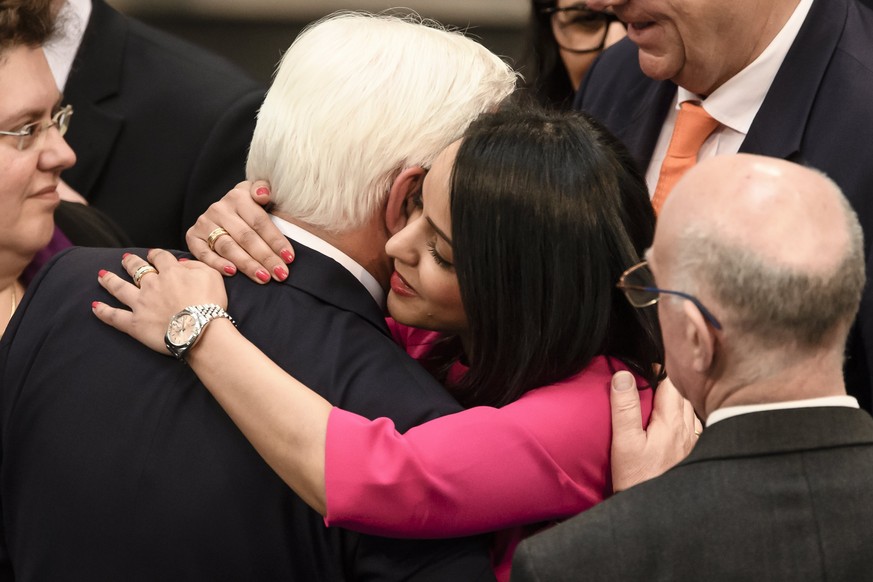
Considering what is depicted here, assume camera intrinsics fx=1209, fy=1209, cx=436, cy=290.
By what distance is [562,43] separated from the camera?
366cm

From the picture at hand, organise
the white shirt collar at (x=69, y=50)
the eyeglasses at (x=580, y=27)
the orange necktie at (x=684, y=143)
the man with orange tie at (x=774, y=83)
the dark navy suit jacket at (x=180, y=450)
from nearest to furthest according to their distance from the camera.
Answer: the dark navy suit jacket at (x=180, y=450)
the man with orange tie at (x=774, y=83)
the orange necktie at (x=684, y=143)
the white shirt collar at (x=69, y=50)
the eyeglasses at (x=580, y=27)

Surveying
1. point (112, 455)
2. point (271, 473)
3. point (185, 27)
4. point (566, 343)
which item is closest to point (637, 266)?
point (566, 343)

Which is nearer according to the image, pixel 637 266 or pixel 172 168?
pixel 637 266

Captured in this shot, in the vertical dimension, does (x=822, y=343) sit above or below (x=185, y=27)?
above

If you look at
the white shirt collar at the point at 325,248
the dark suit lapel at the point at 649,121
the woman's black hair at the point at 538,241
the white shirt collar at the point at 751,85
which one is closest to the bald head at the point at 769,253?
the woman's black hair at the point at 538,241

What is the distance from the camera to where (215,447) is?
1.77 meters

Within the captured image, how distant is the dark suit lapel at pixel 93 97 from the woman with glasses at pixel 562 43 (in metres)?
1.20

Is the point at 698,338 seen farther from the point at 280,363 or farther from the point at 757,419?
the point at 280,363

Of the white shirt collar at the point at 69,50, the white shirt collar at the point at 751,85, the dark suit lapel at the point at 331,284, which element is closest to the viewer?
the dark suit lapel at the point at 331,284

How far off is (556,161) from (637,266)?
0.74 feet

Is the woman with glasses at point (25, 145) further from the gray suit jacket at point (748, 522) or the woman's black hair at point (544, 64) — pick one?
the woman's black hair at point (544, 64)

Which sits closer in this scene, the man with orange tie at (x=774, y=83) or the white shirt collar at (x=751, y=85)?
the man with orange tie at (x=774, y=83)

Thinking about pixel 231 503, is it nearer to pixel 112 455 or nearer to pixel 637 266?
pixel 112 455

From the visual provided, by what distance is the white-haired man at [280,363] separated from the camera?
1.76m
